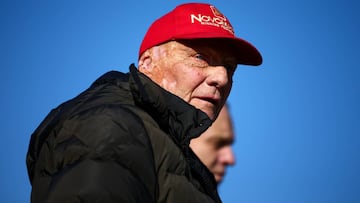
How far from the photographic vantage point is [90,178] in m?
2.07

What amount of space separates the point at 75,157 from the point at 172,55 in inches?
83.6

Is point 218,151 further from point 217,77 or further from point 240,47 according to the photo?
point 240,47

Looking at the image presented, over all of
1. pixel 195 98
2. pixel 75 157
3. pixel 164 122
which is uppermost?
pixel 195 98

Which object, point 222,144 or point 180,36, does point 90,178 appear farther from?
point 180,36

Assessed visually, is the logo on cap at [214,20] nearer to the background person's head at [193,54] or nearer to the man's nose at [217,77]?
the background person's head at [193,54]

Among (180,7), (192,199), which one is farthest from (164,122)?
(180,7)

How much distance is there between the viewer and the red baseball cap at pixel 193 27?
163 inches

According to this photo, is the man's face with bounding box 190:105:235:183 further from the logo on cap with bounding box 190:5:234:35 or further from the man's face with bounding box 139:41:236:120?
the logo on cap with bounding box 190:5:234:35

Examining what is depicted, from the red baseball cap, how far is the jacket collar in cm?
115

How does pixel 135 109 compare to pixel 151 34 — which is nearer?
pixel 135 109

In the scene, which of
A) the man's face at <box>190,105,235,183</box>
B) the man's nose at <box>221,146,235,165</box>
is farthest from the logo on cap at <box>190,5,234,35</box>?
the man's nose at <box>221,146,235,165</box>

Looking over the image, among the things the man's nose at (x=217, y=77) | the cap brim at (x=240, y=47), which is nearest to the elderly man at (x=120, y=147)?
the man's nose at (x=217, y=77)

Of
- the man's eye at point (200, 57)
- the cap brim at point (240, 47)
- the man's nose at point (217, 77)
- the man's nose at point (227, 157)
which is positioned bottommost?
the man's nose at point (227, 157)

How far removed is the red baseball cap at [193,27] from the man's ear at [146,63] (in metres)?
0.06
